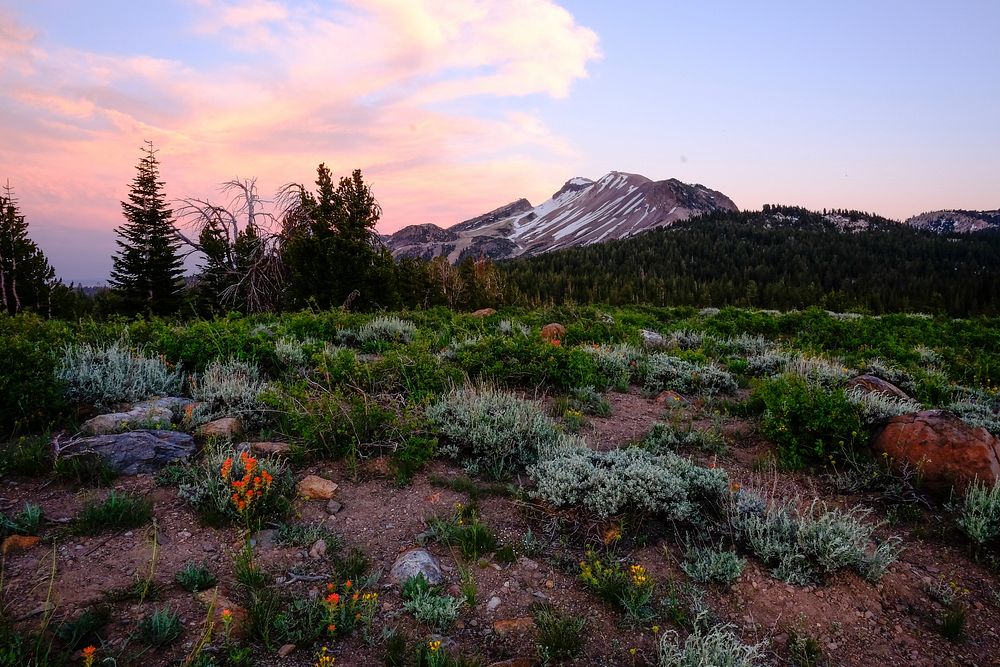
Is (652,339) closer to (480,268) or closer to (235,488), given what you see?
(235,488)

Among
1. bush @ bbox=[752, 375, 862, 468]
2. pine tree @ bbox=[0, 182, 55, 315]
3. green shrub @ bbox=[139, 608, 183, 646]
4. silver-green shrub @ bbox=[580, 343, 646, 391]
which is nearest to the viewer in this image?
green shrub @ bbox=[139, 608, 183, 646]

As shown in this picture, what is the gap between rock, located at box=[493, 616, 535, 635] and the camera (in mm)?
3025

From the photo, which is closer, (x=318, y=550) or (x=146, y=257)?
(x=318, y=550)

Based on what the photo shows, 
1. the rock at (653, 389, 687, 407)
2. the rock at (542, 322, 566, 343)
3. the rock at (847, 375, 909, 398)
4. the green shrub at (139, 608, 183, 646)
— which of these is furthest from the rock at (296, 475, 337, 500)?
the rock at (847, 375, 909, 398)

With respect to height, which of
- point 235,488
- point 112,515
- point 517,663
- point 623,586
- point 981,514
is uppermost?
point 235,488

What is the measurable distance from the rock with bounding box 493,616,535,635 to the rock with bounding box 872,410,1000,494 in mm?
3959

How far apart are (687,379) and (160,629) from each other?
7.51 m

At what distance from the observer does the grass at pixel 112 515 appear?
354 centimetres

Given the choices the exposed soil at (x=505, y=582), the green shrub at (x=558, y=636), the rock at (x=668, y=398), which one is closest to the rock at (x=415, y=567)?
the exposed soil at (x=505, y=582)

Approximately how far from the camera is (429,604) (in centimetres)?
306

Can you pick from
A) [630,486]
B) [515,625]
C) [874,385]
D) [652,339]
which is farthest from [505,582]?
[652,339]

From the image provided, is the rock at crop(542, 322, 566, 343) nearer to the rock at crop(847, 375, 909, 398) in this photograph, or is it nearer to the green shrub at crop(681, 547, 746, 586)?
the rock at crop(847, 375, 909, 398)

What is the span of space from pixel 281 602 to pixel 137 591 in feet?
2.78

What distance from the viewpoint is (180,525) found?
12.3 feet
